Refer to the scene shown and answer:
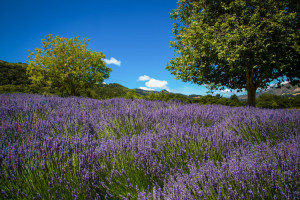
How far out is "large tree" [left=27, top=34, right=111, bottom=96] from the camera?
45.4 ft

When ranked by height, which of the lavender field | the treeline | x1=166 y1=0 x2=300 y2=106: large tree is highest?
x1=166 y1=0 x2=300 y2=106: large tree

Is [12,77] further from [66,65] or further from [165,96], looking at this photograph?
[165,96]

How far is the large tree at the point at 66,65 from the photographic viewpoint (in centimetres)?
1384

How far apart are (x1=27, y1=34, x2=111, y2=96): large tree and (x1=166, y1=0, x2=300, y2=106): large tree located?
25.3ft

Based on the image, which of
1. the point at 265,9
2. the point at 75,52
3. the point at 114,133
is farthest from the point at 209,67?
the point at 75,52

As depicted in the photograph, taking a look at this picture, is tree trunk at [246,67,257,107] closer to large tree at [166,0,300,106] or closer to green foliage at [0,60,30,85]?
large tree at [166,0,300,106]

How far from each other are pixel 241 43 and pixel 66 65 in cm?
1323

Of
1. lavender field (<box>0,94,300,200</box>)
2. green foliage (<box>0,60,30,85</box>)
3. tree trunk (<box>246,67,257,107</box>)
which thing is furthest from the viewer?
green foliage (<box>0,60,30,85</box>)

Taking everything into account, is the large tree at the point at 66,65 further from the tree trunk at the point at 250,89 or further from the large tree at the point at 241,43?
the tree trunk at the point at 250,89

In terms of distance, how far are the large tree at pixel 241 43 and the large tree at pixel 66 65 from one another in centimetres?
771

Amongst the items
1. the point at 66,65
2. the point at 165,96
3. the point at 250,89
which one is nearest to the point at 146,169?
the point at 165,96

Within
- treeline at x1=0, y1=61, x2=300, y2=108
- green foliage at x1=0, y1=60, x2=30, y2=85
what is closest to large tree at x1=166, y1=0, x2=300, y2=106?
treeline at x1=0, y1=61, x2=300, y2=108

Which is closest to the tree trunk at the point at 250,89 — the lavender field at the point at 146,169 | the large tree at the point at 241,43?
the large tree at the point at 241,43

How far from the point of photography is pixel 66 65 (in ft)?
47.5
